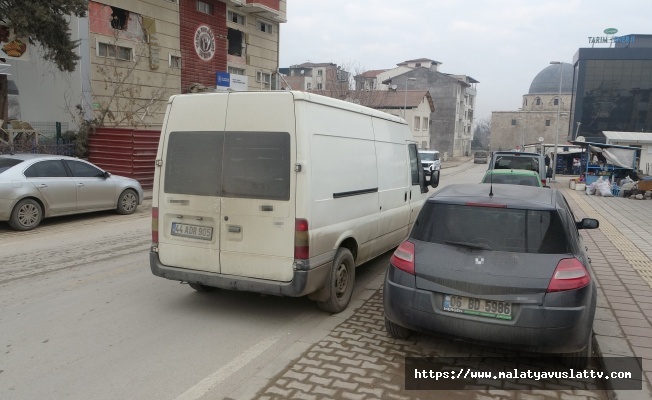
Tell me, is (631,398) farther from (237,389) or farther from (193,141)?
(193,141)

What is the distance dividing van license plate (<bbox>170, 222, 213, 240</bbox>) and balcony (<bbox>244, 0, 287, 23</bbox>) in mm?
26544

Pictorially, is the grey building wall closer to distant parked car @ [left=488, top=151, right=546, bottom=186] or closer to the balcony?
the balcony

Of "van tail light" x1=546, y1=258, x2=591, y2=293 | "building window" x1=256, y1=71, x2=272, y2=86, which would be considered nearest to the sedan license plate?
"van tail light" x1=546, y1=258, x2=591, y2=293

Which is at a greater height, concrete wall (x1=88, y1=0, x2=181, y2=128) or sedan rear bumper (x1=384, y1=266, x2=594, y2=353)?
concrete wall (x1=88, y1=0, x2=181, y2=128)

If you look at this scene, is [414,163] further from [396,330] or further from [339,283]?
[396,330]

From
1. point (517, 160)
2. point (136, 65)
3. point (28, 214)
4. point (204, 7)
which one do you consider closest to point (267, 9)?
point (204, 7)

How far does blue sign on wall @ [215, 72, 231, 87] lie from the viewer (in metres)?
28.5

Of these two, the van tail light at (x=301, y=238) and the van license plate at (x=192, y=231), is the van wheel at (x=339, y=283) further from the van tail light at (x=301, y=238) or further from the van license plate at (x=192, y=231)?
the van license plate at (x=192, y=231)

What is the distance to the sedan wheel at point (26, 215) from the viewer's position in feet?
30.8

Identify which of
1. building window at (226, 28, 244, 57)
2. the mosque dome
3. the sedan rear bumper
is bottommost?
the sedan rear bumper

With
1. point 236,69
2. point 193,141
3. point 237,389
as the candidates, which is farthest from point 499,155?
point 236,69

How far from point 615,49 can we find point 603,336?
63.6 m

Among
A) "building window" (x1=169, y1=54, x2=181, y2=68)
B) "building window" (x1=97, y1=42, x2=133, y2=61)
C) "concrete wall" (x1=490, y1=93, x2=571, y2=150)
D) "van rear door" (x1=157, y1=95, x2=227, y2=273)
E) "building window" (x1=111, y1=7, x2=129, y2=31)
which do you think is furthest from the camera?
"concrete wall" (x1=490, y1=93, x2=571, y2=150)

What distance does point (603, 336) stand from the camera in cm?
455
